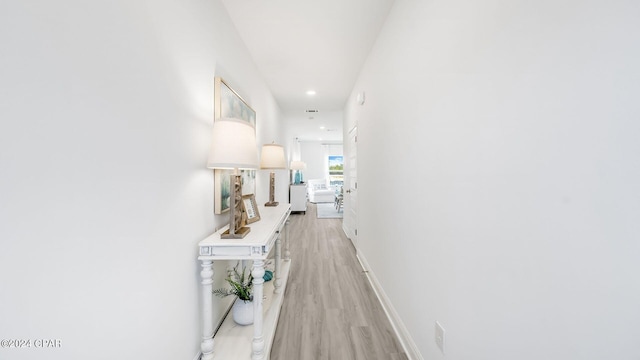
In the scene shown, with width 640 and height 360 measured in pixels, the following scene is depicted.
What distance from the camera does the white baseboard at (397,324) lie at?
155 cm

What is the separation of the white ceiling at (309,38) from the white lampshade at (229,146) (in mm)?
1212

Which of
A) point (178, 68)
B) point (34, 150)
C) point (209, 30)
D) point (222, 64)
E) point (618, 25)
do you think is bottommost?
point (34, 150)

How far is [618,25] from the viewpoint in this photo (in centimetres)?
54

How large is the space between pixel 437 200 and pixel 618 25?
0.89m

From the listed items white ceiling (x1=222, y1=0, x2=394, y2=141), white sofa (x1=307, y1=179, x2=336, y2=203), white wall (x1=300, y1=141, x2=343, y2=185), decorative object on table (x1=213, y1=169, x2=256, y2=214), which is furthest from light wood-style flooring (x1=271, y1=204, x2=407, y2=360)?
white wall (x1=300, y1=141, x2=343, y2=185)

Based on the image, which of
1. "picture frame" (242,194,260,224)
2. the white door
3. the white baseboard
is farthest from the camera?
the white door

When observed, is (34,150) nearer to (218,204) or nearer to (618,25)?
(218,204)

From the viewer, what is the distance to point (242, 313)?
1762mm

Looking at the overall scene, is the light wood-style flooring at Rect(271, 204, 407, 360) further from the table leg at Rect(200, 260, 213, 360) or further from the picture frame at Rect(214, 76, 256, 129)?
the picture frame at Rect(214, 76, 256, 129)

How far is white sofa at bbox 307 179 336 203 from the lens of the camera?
8.95 meters

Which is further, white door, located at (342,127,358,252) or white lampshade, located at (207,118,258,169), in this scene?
white door, located at (342,127,358,252)

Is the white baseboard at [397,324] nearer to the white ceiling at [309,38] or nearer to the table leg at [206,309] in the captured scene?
the table leg at [206,309]

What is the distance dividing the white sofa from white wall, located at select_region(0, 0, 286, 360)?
25.0 feet

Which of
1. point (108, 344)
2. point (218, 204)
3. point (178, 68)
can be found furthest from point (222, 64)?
point (108, 344)
